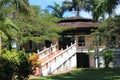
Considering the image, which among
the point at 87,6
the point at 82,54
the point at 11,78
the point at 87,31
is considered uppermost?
the point at 87,6

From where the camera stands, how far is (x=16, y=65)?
62.0 ft

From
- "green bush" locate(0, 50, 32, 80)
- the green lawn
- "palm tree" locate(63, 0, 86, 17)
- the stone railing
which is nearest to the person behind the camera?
"green bush" locate(0, 50, 32, 80)

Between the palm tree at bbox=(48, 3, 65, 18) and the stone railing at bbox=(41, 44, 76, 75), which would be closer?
the stone railing at bbox=(41, 44, 76, 75)

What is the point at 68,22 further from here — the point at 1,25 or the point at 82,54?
the point at 1,25

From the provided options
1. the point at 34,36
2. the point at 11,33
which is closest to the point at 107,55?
the point at 34,36

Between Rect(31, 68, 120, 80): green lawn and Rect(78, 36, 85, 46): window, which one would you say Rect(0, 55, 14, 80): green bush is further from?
Rect(78, 36, 85, 46): window

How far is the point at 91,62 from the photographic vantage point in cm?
4797

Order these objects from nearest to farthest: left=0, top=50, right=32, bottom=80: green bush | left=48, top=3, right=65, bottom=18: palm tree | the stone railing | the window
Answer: left=0, top=50, right=32, bottom=80: green bush
the stone railing
the window
left=48, top=3, right=65, bottom=18: palm tree

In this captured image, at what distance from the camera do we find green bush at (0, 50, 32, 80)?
59.8 ft

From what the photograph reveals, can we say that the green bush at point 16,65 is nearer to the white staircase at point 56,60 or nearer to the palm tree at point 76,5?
the white staircase at point 56,60

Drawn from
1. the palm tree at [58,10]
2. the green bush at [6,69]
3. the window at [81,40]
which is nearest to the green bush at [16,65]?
the green bush at [6,69]

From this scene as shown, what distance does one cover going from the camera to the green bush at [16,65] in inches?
718

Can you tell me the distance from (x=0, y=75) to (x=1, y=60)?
95 centimetres

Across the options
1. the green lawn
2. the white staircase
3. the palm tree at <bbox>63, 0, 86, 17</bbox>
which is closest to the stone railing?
the white staircase
